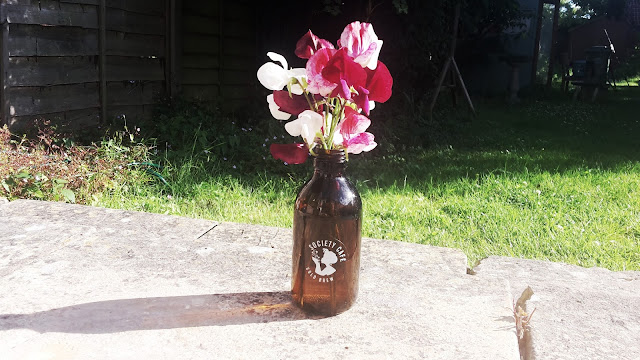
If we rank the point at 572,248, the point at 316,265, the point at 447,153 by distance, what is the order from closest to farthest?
the point at 316,265 → the point at 572,248 → the point at 447,153

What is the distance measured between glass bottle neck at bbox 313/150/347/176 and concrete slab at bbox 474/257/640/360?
1.84ft

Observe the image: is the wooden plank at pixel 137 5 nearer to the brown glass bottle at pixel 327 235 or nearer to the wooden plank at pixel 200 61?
the wooden plank at pixel 200 61

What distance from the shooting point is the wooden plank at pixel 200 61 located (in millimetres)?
6773

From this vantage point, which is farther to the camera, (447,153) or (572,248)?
(447,153)

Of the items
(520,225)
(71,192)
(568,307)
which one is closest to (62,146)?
(71,192)

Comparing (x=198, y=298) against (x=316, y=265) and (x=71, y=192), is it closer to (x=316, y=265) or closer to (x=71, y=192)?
(x=316, y=265)

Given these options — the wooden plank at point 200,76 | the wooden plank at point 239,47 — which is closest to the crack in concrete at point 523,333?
the wooden plank at point 200,76

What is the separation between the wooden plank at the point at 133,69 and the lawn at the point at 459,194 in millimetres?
1304

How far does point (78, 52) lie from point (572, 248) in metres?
3.92

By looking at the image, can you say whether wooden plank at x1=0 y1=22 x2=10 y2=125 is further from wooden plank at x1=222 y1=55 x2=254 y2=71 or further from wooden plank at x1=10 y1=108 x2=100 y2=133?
wooden plank at x1=222 y1=55 x2=254 y2=71

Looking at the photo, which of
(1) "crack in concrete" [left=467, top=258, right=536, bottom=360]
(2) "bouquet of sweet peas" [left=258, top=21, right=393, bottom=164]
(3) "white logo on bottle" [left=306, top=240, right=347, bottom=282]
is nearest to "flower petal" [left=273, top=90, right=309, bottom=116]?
(2) "bouquet of sweet peas" [left=258, top=21, right=393, bottom=164]

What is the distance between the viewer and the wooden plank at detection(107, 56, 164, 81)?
17.7 feet

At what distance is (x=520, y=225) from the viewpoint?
328cm

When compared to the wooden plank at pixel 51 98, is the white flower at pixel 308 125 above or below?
above
